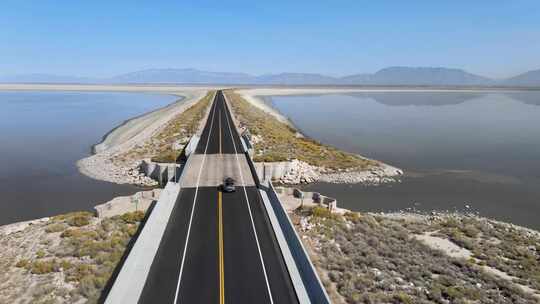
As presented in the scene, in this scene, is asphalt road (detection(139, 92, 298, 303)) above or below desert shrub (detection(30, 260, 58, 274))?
above

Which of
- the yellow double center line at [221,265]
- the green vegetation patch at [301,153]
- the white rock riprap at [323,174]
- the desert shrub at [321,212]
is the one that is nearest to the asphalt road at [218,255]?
the yellow double center line at [221,265]

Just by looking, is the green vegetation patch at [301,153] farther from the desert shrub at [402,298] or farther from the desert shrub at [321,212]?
the desert shrub at [402,298]

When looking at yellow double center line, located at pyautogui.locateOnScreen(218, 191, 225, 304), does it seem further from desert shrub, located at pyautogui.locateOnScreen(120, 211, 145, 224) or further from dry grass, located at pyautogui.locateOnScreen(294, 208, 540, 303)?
desert shrub, located at pyautogui.locateOnScreen(120, 211, 145, 224)

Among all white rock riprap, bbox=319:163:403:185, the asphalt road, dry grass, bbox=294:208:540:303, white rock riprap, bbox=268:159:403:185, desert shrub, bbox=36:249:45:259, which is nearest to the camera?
the asphalt road

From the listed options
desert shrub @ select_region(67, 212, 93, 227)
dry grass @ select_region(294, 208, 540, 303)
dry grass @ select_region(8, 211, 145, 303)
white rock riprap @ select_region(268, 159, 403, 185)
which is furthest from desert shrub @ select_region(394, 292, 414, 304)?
white rock riprap @ select_region(268, 159, 403, 185)

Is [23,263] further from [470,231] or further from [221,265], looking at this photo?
[470,231]

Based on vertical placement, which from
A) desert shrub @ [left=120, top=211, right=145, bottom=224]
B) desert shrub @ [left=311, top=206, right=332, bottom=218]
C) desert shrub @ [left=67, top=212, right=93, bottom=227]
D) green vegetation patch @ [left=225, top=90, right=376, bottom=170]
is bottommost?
desert shrub @ [left=67, top=212, right=93, bottom=227]
